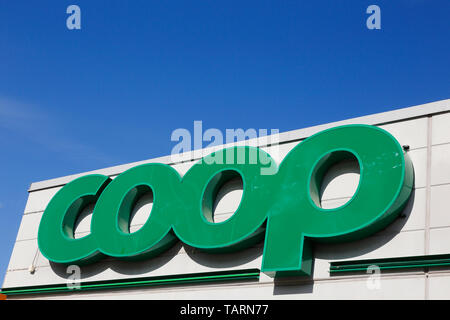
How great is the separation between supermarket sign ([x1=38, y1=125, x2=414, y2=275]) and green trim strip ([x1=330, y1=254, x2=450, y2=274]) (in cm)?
48

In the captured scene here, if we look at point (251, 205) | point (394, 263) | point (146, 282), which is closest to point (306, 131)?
point (251, 205)

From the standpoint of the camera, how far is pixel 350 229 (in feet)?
35.3

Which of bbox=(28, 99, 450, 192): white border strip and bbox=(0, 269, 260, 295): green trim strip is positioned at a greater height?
bbox=(28, 99, 450, 192): white border strip

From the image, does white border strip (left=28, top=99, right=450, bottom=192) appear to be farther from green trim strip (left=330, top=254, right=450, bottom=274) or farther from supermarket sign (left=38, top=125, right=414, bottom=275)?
green trim strip (left=330, top=254, right=450, bottom=274)

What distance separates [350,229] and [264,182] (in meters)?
2.34

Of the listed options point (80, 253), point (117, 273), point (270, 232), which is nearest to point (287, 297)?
point (270, 232)

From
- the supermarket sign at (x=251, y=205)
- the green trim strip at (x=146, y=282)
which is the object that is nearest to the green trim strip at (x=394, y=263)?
the supermarket sign at (x=251, y=205)

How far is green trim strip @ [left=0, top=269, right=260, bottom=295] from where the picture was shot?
12023 millimetres

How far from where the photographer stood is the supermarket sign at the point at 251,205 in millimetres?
10891

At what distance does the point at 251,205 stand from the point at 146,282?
3.10 metres

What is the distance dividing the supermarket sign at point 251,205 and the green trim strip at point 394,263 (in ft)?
1.58

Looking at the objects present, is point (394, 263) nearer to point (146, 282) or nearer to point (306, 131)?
point (306, 131)

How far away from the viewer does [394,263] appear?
1034 centimetres

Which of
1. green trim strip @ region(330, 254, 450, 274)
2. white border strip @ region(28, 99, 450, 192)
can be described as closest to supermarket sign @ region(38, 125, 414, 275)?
white border strip @ region(28, 99, 450, 192)
